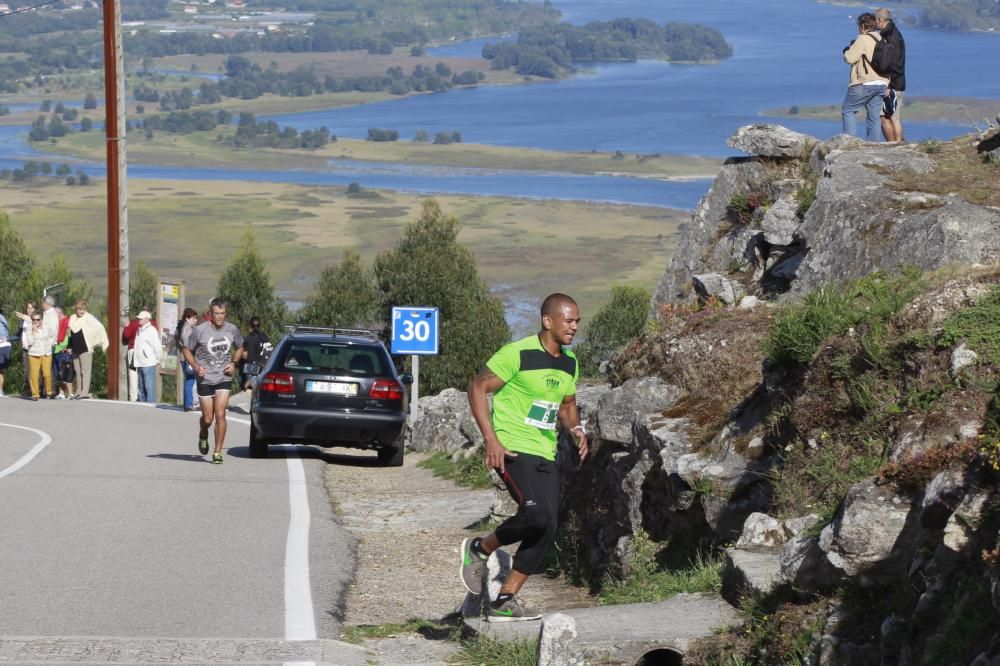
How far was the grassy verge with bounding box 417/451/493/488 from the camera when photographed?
49.6 ft

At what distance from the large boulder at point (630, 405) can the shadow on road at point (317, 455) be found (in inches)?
272

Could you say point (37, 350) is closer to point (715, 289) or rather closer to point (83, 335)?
point (83, 335)

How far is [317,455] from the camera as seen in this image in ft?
59.0

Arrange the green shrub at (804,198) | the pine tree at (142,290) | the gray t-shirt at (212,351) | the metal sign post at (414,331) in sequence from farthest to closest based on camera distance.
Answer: the pine tree at (142,290) < the metal sign post at (414,331) < the gray t-shirt at (212,351) < the green shrub at (804,198)

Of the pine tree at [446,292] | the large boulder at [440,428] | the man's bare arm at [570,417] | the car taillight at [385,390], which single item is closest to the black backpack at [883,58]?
the large boulder at [440,428]

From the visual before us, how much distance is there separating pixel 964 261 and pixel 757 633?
5.68 m

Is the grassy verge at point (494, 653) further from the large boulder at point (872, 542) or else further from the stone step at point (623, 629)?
the large boulder at point (872, 542)

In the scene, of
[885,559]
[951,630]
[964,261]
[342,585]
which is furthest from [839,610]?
[964,261]

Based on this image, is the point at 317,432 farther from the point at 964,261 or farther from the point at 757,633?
the point at 757,633

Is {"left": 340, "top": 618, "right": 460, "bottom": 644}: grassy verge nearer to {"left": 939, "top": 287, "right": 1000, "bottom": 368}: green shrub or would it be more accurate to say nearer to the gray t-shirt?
{"left": 939, "top": 287, "right": 1000, "bottom": 368}: green shrub

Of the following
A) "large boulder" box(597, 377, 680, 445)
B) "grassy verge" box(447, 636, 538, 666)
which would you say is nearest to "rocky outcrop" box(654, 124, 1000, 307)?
"large boulder" box(597, 377, 680, 445)

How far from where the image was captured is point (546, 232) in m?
155

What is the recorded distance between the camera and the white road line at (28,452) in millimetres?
14867

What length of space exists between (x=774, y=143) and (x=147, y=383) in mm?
13593
